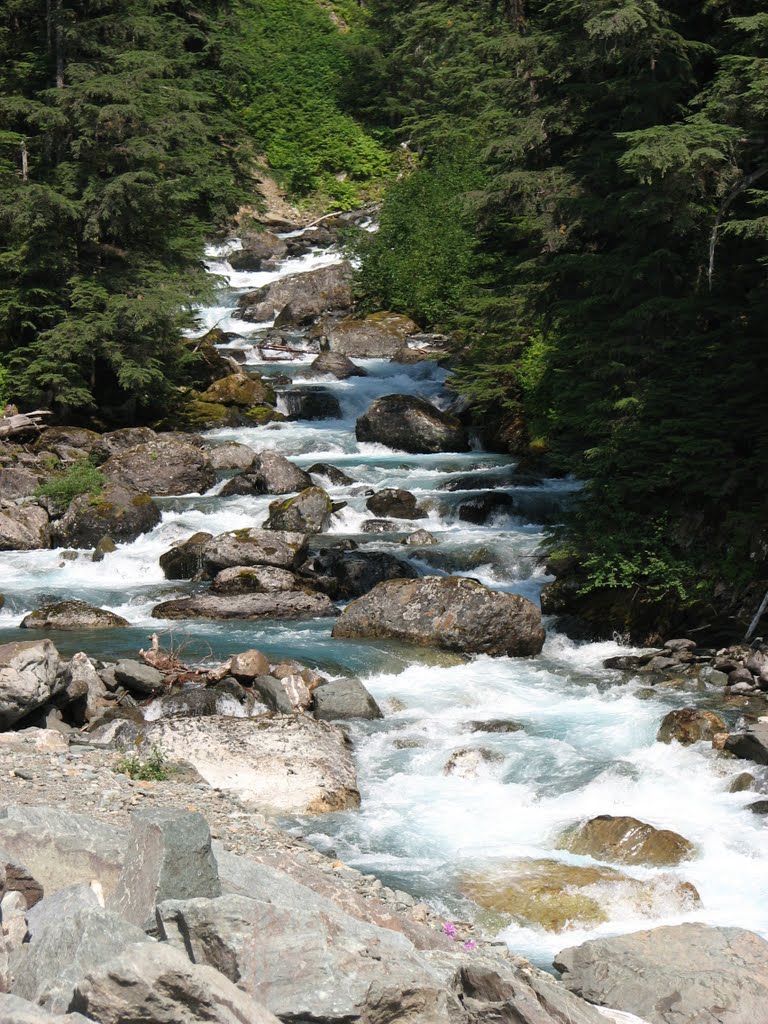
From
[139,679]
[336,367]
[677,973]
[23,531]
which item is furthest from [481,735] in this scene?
[336,367]

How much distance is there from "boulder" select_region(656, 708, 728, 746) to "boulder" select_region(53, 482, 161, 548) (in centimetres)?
1056

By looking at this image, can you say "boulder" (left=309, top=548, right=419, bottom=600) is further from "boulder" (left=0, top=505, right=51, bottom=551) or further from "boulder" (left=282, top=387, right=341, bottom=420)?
"boulder" (left=282, top=387, right=341, bottom=420)

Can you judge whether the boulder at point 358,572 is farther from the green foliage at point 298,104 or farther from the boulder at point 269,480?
the green foliage at point 298,104

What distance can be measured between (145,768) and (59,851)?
10.5 ft

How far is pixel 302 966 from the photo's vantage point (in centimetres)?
451

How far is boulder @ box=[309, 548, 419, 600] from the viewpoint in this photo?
53.5ft

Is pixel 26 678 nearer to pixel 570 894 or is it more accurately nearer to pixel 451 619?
pixel 570 894

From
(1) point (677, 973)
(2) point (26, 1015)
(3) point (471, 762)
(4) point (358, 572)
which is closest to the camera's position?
(2) point (26, 1015)

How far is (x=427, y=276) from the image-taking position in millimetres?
30688

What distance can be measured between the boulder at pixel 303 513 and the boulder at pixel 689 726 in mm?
8778

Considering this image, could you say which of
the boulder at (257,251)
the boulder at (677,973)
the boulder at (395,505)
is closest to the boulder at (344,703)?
the boulder at (677,973)

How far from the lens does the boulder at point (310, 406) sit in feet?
85.9

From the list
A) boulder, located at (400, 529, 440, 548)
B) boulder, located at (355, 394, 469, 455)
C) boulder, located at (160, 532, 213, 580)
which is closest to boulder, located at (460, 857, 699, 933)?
boulder, located at (160, 532, 213, 580)

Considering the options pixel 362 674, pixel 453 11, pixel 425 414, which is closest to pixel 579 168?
pixel 425 414
